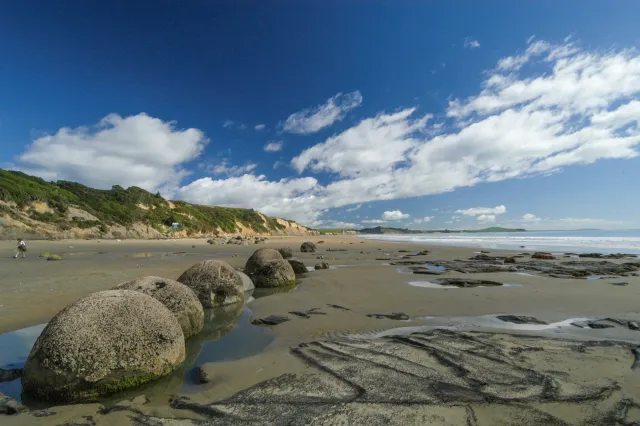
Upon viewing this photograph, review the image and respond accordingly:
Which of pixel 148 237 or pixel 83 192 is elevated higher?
pixel 83 192

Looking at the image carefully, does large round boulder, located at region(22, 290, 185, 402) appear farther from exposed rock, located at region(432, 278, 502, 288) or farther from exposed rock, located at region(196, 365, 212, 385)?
exposed rock, located at region(432, 278, 502, 288)

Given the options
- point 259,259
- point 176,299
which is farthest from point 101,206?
point 176,299

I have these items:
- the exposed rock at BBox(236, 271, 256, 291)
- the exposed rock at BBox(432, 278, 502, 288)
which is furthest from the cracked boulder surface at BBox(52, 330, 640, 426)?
Answer: the exposed rock at BBox(432, 278, 502, 288)

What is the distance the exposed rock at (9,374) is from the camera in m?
4.17

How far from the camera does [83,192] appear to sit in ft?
165

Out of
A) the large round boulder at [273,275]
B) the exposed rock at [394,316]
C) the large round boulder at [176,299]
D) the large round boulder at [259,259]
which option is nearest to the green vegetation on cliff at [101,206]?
the large round boulder at [259,259]

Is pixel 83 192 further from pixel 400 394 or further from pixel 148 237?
pixel 400 394

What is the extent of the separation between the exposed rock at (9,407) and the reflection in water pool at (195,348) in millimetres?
181

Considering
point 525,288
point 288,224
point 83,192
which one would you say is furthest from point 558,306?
point 288,224

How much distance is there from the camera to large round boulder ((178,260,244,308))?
8.18m

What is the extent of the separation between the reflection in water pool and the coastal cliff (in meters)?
34.5

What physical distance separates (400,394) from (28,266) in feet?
58.3

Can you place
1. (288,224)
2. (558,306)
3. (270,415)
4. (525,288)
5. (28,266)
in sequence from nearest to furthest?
(270,415)
(558,306)
(525,288)
(28,266)
(288,224)

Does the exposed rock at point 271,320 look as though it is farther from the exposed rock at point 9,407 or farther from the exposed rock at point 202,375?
the exposed rock at point 9,407
